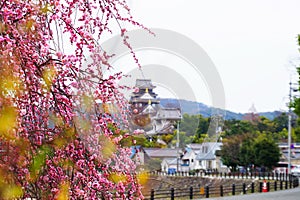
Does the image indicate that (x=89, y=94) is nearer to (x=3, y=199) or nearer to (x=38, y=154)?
(x=38, y=154)

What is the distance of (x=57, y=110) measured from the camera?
442 centimetres

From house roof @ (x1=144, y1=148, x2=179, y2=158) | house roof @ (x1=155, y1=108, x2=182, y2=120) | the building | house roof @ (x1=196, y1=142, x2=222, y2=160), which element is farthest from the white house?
the building

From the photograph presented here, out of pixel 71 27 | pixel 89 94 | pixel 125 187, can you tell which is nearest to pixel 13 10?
pixel 71 27

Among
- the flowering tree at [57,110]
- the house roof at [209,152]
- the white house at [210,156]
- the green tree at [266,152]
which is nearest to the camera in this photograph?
the flowering tree at [57,110]

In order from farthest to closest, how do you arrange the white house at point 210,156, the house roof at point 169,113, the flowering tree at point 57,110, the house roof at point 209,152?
the house roof at point 209,152 < the white house at point 210,156 < the house roof at point 169,113 < the flowering tree at point 57,110

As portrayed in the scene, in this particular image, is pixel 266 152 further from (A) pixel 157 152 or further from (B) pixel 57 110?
(B) pixel 57 110

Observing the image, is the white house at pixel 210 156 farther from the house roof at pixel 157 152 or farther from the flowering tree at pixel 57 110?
the flowering tree at pixel 57 110

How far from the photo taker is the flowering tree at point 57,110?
392 centimetres

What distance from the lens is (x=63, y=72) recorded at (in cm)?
433

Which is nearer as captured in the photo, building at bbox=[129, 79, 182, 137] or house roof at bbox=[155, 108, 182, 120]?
building at bbox=[129, 79, 182, 137]

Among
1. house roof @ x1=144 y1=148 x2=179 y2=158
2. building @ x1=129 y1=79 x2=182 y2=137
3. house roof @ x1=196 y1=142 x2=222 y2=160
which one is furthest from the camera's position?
house roof @ x1=196 y1=142 x2=222 y2=160

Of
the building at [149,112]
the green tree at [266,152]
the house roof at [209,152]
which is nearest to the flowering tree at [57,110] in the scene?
the building at [149,112]

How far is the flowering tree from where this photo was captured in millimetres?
3916

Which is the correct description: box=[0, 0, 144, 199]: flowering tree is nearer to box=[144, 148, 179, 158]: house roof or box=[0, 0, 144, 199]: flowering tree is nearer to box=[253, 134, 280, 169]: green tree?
box=[144, 148, 179, 158]: house roof
